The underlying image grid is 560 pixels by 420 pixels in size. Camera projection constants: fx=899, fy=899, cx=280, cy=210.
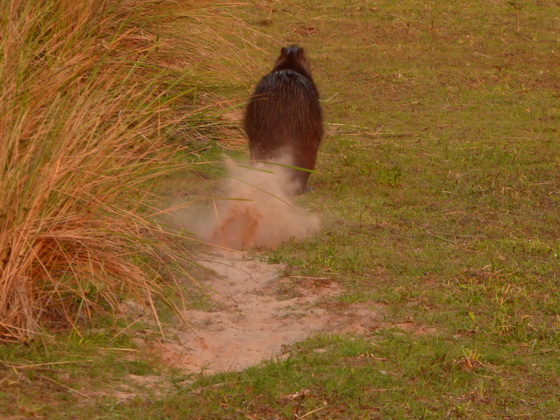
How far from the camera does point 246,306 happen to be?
4.70m

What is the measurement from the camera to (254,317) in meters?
4.56

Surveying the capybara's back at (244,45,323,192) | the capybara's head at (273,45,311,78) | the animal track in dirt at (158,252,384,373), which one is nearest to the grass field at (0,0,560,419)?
the animal track in dirt at (158,252,384,373)

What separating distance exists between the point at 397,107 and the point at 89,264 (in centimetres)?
566

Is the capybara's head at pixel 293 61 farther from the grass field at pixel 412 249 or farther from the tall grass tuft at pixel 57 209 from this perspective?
the tall grass tuft at pixel 57 209

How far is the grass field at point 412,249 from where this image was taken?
3.49m

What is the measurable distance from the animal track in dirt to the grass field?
0.36 ft

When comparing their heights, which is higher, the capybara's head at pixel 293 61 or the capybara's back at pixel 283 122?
the capybara's head at pixel 293 61

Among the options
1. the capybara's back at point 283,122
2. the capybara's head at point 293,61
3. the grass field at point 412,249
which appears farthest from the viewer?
the capybara's head at point 293,61

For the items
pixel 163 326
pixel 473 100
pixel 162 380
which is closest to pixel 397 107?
pixel 473 100

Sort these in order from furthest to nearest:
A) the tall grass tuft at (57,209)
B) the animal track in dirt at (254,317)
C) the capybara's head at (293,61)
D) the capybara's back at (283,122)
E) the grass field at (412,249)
Answer: the capybara's head at (293,61) → the capybara's back at (283,122) → the animal track in dirt at (254,317) → the tall grass tuft at (57,209) → the grass field at (412,249)

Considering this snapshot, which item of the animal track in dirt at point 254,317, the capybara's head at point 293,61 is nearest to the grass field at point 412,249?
the animal track in dirt at point 254,317

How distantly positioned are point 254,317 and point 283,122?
7.69 ft

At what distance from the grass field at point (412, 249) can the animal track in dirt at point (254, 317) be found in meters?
0.11

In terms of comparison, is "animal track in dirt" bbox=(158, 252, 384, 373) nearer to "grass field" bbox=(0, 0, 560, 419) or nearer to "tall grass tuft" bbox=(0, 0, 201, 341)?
"grass field" bbox=(0, 0, 560, 419)
